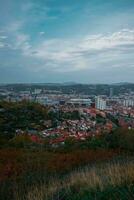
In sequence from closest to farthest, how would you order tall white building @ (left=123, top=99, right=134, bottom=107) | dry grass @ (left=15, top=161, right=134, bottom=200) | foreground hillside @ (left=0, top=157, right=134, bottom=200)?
1. foreground hillside @ (left=0, top=157, right=134, bottom=200)
2. dry grass @ (left=15, top=161, right=134, bottom=200)
3. tall white building @ (left=123, top=99, right=134, bottom=107)

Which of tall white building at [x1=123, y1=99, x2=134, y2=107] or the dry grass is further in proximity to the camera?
tall white building at [x1=123, y1=99, x2=134, y2=107]

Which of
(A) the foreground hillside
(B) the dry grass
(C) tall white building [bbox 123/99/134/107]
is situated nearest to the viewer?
(A) the foreground hillside

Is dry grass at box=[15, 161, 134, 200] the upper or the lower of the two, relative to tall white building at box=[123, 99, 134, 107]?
upper

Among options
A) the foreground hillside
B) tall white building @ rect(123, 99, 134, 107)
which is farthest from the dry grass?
tall white building @ rect(123, 99, 134, 107)

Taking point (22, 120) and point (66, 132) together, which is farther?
point (22, 120)

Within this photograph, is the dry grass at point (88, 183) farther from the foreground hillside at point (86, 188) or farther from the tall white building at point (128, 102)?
the tall white building at point (128, 102)

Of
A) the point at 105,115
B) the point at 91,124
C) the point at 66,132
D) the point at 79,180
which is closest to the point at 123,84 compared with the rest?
the point at 105,115

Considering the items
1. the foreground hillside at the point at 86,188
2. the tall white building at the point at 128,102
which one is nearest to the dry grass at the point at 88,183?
the foreground hillside at the point at 86,188

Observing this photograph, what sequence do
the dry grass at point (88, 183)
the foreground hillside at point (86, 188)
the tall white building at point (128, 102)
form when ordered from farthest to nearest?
the tall white building at point (128, 102)
the dry grass at point (88, 183)
the foreground hillside at point (86, 188)

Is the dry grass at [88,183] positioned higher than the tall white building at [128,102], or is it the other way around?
the dry grass at [88,183]

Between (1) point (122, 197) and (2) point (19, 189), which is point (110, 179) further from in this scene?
(2) point (19, 189)

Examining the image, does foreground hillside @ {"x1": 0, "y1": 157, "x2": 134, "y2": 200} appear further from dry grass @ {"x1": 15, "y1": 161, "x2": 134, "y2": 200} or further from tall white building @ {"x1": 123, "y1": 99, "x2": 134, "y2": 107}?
tall white building @ {"x1": 123, "y1": 99, "x2": 134, "y2": 107}
